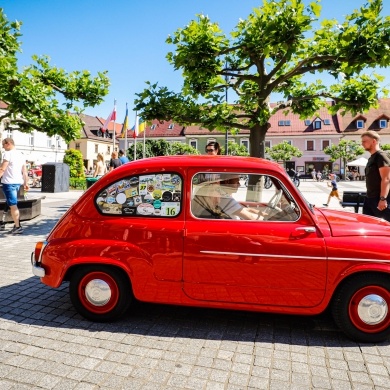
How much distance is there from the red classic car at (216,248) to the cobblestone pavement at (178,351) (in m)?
0.27

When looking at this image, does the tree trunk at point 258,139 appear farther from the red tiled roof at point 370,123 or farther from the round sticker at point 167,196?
the red tiled roof at point 370,123

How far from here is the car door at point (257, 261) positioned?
10.1 feet

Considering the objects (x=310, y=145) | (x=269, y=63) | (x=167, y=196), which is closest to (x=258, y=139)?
(x=269, y=63)

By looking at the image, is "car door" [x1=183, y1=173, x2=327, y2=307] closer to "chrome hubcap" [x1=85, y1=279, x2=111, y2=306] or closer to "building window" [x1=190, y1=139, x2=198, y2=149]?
"chrome hubcap" [x1=85, y1=279, x2=111, y2=306]

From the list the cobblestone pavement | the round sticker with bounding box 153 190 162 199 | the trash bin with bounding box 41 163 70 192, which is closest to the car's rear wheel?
the cobblestone pavement

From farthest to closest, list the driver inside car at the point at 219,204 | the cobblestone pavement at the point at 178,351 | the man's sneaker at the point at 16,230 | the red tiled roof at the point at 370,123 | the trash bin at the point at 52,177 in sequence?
the red tiled roof at the point at 370,123 → the trash bin at the point at 52,177 → the man's sneaker at the point at 16,230 → the driver inside car at the point at 219,204 → the cobblestone pavement at the point at 178,351

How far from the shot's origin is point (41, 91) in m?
9.31

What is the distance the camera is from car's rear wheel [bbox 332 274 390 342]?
3078mm

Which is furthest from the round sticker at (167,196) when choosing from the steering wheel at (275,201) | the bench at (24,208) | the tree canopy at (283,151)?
the tree canopy at (283,151)

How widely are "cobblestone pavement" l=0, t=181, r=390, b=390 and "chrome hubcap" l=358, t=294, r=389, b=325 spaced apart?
0.25 m

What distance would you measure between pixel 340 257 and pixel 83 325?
2.55 meters

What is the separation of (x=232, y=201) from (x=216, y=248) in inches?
21.2

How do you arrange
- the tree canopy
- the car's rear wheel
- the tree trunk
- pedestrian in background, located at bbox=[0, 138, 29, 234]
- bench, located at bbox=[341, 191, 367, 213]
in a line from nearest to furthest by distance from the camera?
the car's rear wheel
pedestrian in background, located at bbox=[0, 138, 29, 234]
the tree trunk
bench, located at bbox=[341, 191, 367, 213]
the tree canopy

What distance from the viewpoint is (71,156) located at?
3219 cm
